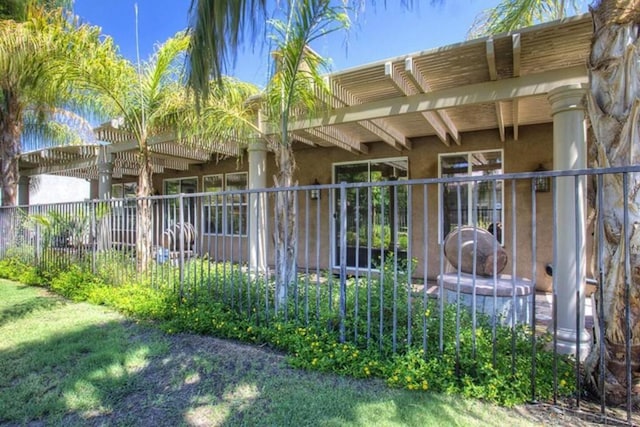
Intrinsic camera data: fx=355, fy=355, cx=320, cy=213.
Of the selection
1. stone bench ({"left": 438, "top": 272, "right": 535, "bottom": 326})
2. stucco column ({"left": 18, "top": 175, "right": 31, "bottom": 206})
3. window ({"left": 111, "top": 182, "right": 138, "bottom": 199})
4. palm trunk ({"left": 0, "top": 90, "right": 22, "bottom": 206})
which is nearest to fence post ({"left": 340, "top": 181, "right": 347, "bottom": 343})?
stone bench ({"left": 438, "top": 272, "right": 535, "bottom": 326})

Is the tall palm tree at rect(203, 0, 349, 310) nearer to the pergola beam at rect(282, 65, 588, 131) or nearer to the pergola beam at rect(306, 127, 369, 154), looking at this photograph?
the pergola beam at rect(282, 65, 588, 131)

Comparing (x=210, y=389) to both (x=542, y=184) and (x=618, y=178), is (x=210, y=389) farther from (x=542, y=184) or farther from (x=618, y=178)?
(x=542, y=184)

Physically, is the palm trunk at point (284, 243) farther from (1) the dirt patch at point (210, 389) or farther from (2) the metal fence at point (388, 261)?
(1) the dirt patch at point (210, 389)

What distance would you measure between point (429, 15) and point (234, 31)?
1.59m

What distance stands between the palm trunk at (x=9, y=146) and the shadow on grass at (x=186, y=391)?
705cm

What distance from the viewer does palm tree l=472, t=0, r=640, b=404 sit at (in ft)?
7.76

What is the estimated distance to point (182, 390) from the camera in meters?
2.89

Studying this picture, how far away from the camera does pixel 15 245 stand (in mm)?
7922

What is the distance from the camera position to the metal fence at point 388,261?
2686 mm

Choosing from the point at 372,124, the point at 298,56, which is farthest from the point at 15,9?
the point at 372,124

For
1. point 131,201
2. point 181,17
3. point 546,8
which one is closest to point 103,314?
point 131,201

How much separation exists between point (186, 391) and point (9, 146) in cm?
894

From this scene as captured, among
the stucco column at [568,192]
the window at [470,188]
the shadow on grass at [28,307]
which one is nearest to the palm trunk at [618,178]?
the stucco column at [568,192]

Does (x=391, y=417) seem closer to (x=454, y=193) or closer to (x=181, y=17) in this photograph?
(x=181, y=17)
